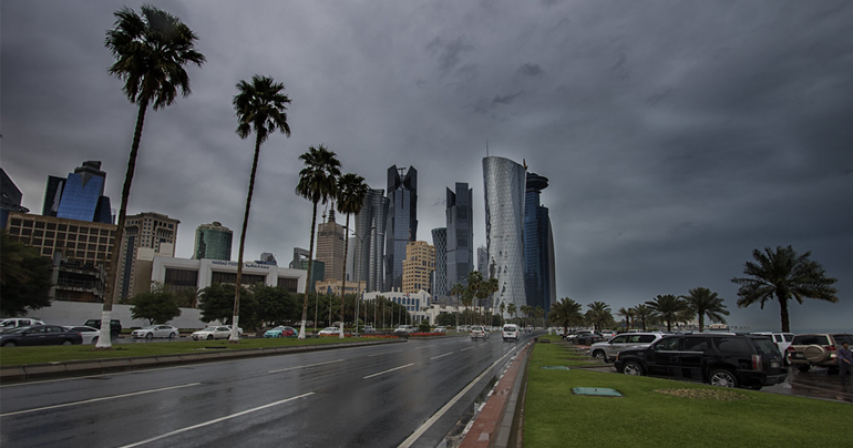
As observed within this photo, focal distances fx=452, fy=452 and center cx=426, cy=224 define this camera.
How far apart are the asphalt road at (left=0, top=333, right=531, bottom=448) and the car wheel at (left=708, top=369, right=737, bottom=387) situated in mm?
7168

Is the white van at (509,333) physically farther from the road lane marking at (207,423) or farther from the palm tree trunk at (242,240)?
the road lane marking at (207,423)

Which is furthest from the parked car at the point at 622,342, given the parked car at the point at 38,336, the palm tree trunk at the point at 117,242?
the parked car at the point at 38,336

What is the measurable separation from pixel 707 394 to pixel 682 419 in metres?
3.40

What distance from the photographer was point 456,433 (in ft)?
27.9

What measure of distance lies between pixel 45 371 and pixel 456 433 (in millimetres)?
15094

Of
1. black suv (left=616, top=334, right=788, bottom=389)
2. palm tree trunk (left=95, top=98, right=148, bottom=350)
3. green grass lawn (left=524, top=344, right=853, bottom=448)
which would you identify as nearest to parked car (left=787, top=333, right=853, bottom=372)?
black suv (left=616, top=334, right=788, bottom=389)

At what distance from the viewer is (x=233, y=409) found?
9.92 meters

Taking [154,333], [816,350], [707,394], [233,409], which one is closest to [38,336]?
[154,333]

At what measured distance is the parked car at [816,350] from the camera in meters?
20.8

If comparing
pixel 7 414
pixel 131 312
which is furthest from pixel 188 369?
pixel 131 312

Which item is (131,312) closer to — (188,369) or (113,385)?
(188,369)

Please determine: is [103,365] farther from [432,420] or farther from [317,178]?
[317,178]

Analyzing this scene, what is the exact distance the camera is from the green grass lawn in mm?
6836

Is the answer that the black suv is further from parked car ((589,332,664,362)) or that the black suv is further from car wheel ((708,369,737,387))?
parked car ((589,332,664,362))
